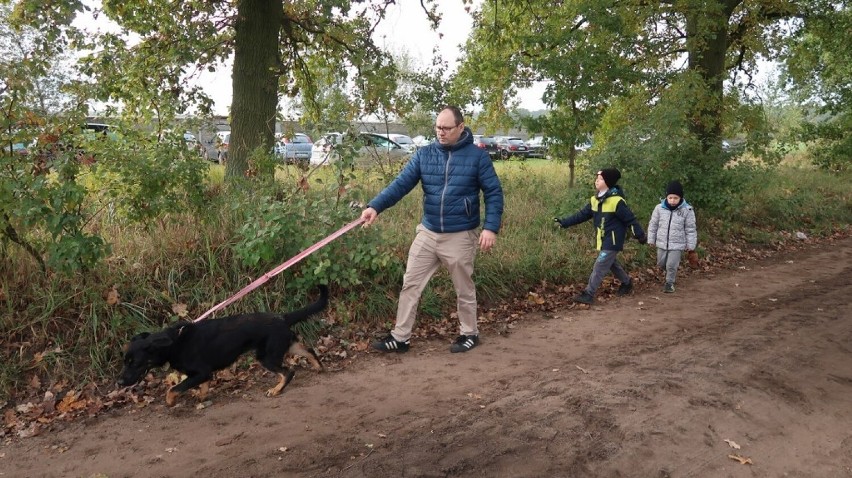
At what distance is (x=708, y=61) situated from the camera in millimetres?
13633

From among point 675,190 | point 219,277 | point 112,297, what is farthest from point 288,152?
point 675,190

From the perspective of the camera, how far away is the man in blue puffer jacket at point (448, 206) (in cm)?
540

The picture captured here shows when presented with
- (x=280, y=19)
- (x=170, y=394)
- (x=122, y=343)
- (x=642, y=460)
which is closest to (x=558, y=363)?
(x=642, y=460)

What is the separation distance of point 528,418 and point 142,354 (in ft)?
9.70

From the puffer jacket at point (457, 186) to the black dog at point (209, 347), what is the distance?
1508 millimetres

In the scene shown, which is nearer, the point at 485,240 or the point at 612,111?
the point at 485,240

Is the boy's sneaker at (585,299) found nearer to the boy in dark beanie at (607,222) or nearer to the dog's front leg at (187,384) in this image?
the boy in dark beanie at (607,222)

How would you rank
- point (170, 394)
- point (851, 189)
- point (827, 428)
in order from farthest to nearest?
point (851, 189), point (170, 394), point (827, 428)

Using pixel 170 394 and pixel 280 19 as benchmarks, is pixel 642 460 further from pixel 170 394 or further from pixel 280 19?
pixel 280 19

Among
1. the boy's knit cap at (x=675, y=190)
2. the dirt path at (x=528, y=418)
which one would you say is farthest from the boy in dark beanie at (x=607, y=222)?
the dirt path at (x=528, y=418)

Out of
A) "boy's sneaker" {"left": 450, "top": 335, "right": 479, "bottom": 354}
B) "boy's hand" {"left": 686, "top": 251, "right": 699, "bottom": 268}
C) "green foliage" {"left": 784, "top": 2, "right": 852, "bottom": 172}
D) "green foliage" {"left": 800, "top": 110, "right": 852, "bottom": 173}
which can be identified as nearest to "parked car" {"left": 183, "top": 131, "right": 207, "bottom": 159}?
"boy's sneaker" {"left": 450, "top": 335, "right": 479, "bottom": 354}

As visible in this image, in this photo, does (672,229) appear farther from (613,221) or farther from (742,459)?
(742,459)

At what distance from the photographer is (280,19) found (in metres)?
8.97

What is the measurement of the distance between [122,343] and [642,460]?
457 cm
